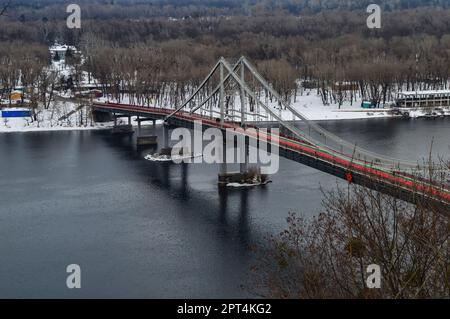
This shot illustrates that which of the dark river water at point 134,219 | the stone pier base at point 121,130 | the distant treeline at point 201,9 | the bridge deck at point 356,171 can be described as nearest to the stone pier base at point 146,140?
the dark river water at point 134,219

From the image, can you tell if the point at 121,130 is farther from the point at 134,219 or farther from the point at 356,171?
the point at 356,171

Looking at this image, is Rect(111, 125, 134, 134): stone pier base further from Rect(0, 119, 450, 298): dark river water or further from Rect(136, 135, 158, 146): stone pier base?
Rect(0, 119, 450, 298): dark river water

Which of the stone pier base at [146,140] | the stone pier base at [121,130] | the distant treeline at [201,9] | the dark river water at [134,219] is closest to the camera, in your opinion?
the dark river water at [134,219]

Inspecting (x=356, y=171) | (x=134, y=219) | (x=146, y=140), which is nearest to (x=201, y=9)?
(x=146, y=140)

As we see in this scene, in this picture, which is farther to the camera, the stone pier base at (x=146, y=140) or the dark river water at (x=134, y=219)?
the stone pier base at (x=146, y=140)

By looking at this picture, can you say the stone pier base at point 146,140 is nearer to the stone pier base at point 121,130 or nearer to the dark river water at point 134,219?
the dark river water at point 134,219

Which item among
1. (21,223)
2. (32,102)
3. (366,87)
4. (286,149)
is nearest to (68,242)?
(21,223)
